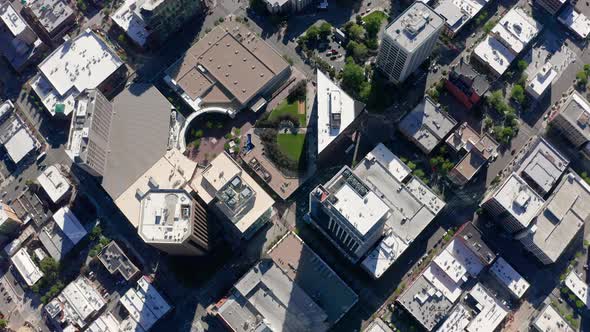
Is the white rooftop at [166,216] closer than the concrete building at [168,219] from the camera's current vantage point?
No

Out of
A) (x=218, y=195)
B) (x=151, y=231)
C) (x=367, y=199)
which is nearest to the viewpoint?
(x=367, y=199)

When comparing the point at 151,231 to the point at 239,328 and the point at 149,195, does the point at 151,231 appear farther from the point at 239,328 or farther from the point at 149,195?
the point at 239,328

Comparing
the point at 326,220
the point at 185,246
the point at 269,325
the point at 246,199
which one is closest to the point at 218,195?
the point at 246,199

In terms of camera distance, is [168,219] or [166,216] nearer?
[168,219]

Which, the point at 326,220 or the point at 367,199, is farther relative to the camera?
the point at 326,220

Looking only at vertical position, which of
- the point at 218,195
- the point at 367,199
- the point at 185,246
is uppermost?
the point at 367,199

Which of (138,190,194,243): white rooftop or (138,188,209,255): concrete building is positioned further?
(138,190,194,243): white rooftop

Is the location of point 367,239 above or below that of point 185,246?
above

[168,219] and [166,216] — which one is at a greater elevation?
[166,216]
